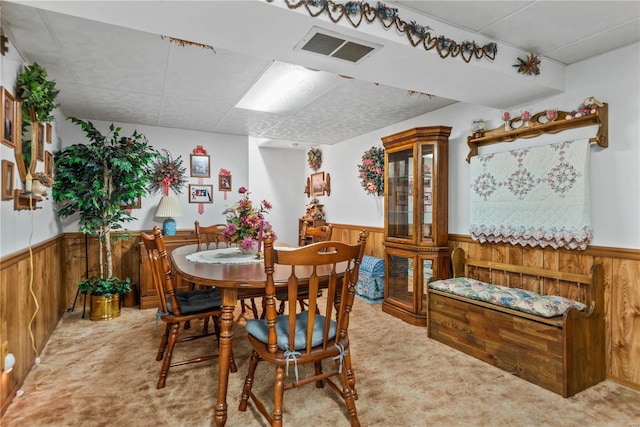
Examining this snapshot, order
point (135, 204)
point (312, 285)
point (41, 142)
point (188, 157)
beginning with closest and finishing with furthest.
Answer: point (312, 285), point (41, 142), point (135, 204), point (188, 157)

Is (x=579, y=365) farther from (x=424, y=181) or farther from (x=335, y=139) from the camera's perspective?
(x=335, y=139)

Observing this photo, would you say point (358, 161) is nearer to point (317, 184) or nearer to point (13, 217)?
point (317, 184)

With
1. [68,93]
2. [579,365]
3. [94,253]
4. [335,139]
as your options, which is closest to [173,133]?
[68,93]

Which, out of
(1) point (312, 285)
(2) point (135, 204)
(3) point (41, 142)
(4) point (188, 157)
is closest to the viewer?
(1) point (312, 285)

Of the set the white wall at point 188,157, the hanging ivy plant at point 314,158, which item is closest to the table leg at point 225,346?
the white wall at point 188,157

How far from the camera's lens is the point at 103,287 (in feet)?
11.7

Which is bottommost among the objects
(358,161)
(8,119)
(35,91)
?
(8,119)

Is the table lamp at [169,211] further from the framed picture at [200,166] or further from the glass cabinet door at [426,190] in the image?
the glass cabinet door at [426,190]

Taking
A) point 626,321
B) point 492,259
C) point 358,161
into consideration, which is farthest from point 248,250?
point 358,161

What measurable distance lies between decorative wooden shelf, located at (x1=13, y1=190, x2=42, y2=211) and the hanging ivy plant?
4159mm

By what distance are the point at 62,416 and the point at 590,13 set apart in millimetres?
3704

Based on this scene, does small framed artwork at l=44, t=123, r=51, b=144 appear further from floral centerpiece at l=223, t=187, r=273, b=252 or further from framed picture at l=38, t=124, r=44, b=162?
floral centerpiece at l=223, t=187, r=273, b=252

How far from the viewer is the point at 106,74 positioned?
2.69m

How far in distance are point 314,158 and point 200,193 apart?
7.28ft
